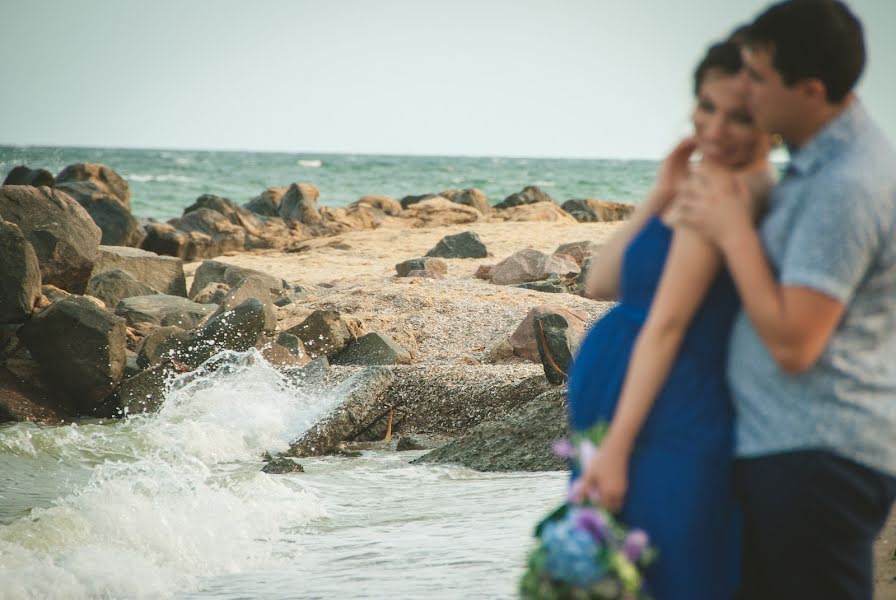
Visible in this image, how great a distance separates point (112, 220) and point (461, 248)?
18.4 feet

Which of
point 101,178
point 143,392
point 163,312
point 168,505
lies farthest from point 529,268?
point 101,178

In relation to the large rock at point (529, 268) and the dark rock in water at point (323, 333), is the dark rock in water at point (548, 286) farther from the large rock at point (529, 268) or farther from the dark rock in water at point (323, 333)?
the dark rock in water at point (323, 333)

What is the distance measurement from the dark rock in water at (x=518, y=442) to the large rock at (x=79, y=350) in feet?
10.4

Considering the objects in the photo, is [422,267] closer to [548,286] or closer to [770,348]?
[548,286]

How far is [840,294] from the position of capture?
181cm

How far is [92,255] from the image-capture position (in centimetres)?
1076

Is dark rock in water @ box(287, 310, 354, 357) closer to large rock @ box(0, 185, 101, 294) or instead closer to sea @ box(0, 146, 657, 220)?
large rock @ box(0, 185, 101, 294)

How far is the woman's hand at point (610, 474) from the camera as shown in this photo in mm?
1971

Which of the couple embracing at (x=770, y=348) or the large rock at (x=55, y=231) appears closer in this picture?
the couple embracing at (x=770, y=348)

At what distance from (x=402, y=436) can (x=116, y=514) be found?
8.28ft

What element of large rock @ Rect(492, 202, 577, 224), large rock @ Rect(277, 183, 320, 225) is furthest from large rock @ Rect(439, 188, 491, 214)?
large rock @ Rect(277, 183, 320, 225)

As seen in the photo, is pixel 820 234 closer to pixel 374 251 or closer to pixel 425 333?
pixel 425 333

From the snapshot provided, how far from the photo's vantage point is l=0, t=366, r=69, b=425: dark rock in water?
822 centimetres

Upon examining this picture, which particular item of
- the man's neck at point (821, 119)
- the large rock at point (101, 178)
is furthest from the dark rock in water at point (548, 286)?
the large rock at point (101, 178)
